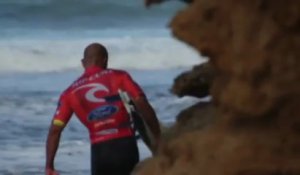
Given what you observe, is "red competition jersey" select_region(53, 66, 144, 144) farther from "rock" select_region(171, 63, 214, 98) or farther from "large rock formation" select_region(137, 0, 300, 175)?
"large rock formation" select_region(137, 0, 300, 175)

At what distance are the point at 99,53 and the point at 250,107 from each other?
309 centimetres

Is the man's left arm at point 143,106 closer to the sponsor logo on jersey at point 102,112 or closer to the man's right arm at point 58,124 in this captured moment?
the sponsor logo on jersey at point 102,112

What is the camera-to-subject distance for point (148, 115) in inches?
272

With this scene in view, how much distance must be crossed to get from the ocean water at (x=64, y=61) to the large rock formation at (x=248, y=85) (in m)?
3.69

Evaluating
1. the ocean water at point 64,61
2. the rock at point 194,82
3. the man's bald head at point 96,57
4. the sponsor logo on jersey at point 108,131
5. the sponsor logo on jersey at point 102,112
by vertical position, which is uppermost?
the ocean water at point 64,61

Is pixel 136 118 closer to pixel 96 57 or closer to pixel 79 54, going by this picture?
pixel 96 57

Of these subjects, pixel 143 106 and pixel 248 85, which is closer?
pixel 248 85

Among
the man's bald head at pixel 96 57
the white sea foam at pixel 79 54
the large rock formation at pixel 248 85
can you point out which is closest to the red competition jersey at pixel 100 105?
the man's bald head at pixel 96 57

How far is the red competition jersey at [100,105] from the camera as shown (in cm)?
729

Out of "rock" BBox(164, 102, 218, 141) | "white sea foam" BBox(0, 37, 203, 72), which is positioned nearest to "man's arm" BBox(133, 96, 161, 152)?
"rock" BBox(164, 102, 218, 141)

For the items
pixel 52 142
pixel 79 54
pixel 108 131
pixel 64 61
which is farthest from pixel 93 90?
pixel 79 54

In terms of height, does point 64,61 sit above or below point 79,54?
below

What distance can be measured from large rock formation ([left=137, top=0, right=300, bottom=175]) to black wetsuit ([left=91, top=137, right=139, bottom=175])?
258cm

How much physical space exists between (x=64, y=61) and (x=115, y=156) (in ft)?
49.5
